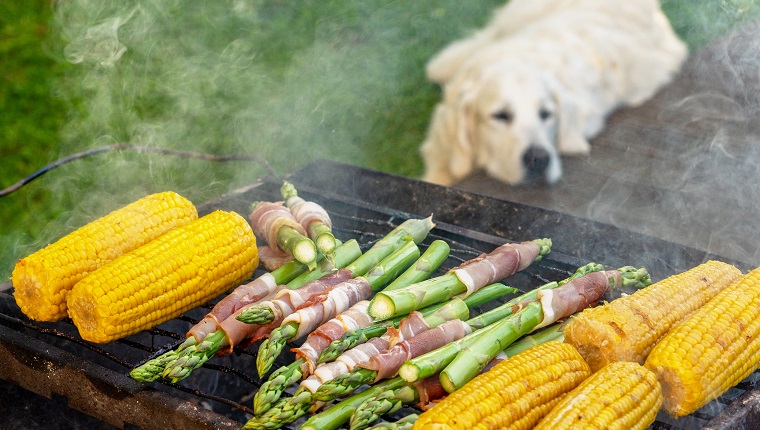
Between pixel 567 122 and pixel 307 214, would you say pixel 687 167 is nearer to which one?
A: pixel 567 122

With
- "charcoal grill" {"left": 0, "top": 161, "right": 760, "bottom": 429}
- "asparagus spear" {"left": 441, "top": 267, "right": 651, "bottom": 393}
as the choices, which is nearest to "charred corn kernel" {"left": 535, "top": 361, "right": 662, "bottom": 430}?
"charcoal grill" {"left": 0, "top": 161, "right": 760, "bottom": 429}

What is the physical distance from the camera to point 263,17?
9.17m

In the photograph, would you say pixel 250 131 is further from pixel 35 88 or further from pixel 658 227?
pixel 658 227

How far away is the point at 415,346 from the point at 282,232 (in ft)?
3.78

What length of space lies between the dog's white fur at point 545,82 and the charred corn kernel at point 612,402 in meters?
4.04

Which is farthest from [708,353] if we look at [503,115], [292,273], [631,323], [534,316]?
[503,115]

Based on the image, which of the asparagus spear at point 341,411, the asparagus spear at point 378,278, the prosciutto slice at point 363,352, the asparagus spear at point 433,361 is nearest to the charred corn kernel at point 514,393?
the asparagus spear at point 433,361

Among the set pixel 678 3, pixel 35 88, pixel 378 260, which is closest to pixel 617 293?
pixel 378 260

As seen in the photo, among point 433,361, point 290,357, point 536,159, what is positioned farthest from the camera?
point 536,159

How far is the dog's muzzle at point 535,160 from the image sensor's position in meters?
6.41

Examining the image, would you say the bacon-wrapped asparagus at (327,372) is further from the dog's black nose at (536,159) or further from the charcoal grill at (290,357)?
the dog's black nose at (536,159)

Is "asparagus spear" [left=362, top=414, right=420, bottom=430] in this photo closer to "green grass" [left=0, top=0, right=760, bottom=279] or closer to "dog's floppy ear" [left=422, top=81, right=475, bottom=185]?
"green grass" [left=0, top=0, right=760, bottom=279]

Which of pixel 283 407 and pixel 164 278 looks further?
pixel 164 278

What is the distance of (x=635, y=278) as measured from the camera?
3291mm
